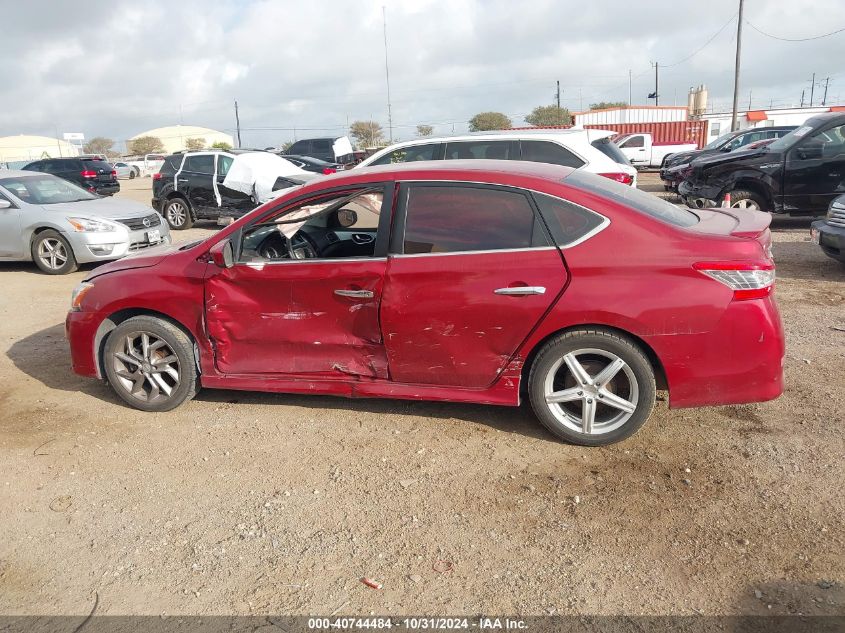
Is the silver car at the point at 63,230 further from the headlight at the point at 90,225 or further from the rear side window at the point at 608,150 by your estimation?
the rear side window at the point at 608,150

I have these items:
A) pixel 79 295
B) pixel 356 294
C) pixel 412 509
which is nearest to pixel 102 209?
pixel 79 295

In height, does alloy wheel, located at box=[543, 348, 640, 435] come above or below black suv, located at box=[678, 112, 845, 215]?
below

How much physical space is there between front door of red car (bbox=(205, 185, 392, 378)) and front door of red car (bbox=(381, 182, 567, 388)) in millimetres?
131

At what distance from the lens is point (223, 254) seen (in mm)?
Answer: 4223

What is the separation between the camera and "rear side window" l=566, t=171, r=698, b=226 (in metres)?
3.88

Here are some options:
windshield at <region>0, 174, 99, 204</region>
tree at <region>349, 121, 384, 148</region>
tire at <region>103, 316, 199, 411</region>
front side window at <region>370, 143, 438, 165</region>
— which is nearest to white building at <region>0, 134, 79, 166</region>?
tree at <region>349, 121, 384, 148</region>

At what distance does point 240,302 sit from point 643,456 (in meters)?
2.62

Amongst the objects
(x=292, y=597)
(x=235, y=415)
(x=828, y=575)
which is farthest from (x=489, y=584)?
(x=235, y=415)

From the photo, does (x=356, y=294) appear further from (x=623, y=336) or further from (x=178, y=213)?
(x=178, y=213)

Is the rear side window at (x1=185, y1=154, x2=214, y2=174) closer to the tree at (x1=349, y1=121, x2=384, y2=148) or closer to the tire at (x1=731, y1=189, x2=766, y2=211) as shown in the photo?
the tire at (x1=731, y1=189, x2=766, y2=211)

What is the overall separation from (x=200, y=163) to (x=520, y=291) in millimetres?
11682

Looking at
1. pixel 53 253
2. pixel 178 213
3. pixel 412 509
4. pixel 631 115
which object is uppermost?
A: pixel 631 115

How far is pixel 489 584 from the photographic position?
2812 millimetres

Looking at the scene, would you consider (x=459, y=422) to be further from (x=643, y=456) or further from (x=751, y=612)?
(x=751, y=612)
